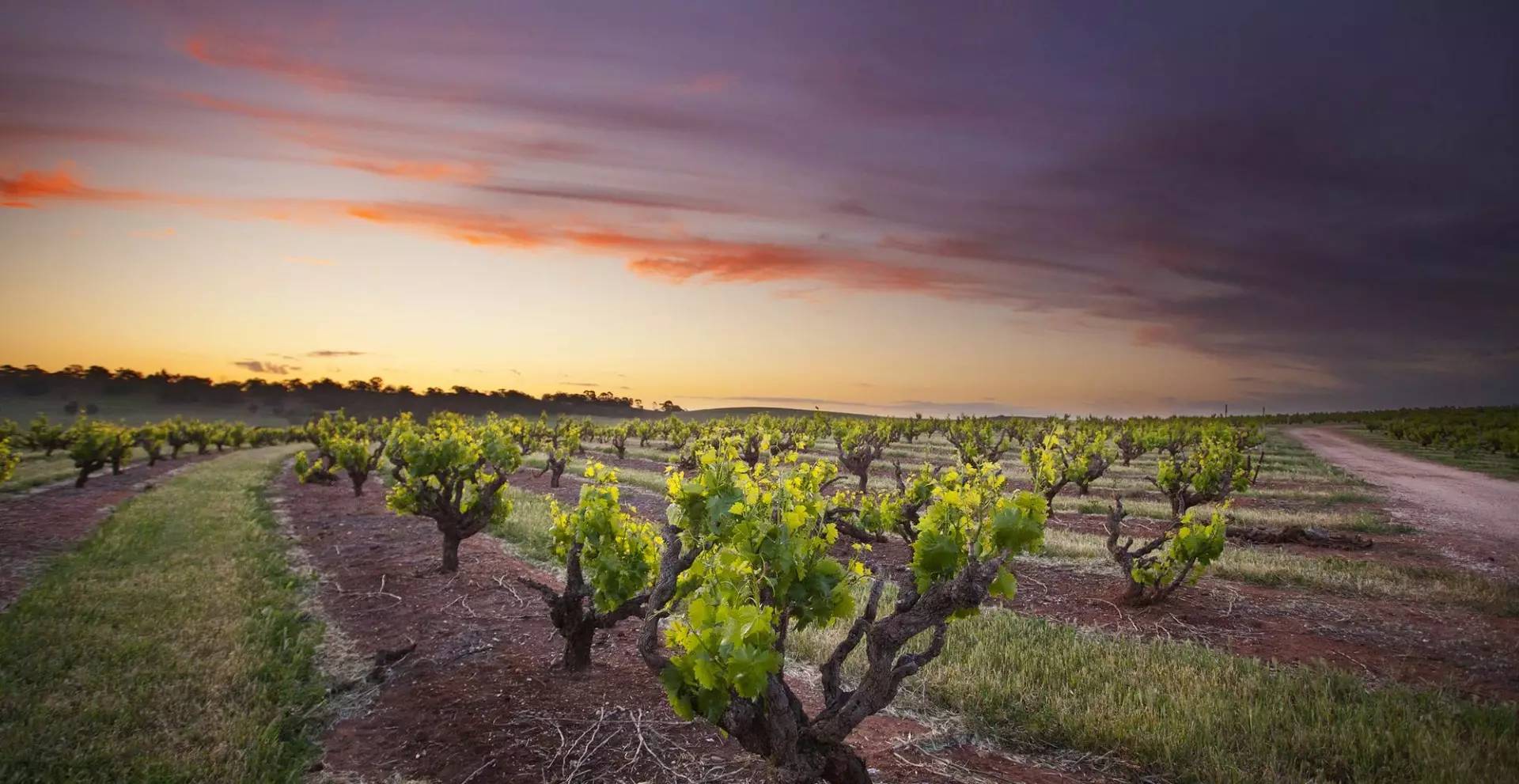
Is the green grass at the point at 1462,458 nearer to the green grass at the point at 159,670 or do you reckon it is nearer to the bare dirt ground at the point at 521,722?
the bare dirt ground at the point at 521,722

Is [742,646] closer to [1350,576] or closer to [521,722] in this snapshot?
[521,722]

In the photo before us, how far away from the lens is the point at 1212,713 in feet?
26.3

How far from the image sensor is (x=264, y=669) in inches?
375

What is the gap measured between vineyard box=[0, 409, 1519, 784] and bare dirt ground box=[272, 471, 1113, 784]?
0.05 meters

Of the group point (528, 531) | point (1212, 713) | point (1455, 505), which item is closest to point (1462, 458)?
point (1455, 505)

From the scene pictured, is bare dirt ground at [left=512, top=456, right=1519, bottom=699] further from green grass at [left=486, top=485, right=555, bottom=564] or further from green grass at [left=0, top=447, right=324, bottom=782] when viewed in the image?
green grass at [left=486, top=485, right=555, bottom=564]

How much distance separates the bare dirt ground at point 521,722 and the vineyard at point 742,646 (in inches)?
→ 2.0

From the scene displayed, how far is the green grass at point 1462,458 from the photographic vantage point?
126 ft

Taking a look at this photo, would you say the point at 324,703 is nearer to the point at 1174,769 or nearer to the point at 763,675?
the point at 763,675

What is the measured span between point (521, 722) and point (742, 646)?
13.9ft

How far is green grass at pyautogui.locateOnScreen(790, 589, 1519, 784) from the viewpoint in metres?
7.07

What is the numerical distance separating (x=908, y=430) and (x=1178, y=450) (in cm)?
2306

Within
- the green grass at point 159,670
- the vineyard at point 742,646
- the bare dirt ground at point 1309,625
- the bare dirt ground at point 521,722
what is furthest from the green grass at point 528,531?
the bare dirt ground at point 1309,625

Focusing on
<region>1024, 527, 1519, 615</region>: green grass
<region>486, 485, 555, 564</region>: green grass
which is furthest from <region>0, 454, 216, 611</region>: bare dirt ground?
<region>1024, 527, 1519, 615</region>: green grass
